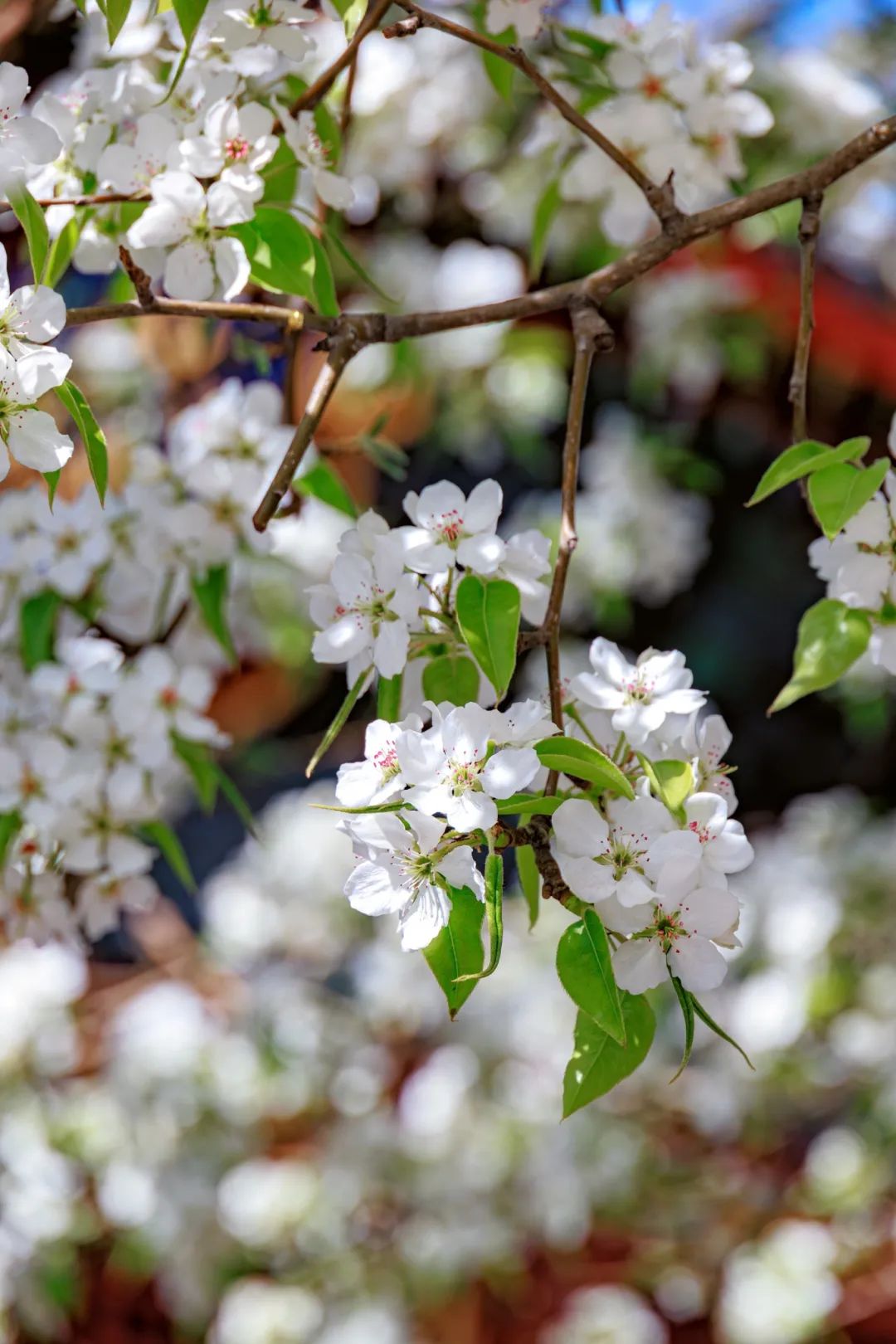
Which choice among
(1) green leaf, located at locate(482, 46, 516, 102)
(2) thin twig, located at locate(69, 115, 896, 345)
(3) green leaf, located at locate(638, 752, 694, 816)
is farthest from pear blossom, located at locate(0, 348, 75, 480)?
(1) green leaf, located at locate(482, 46, 516, 102)

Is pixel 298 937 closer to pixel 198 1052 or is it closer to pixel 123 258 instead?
pixel 198 1052

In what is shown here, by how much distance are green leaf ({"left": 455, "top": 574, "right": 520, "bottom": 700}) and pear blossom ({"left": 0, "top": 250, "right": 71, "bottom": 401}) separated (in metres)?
0.16

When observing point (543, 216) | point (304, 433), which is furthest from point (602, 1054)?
point (543, 216)

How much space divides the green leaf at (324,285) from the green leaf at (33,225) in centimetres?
13

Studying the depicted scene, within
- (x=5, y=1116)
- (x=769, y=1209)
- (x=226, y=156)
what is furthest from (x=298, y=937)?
(x=226, y=156)

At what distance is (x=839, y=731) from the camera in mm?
2055

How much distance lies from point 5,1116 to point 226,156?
1.13 m

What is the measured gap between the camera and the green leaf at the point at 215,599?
0.78 metres

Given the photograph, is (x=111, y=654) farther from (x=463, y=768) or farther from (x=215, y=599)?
(x=463, y=768)

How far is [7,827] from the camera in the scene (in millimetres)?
671

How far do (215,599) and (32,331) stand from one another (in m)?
0.35

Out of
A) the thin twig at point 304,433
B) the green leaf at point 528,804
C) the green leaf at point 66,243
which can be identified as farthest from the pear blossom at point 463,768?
the green leaf at point 66,243

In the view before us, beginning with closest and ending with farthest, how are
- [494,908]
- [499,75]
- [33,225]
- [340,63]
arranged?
[494,908] → [33,225] → [340,63] → [499,75]

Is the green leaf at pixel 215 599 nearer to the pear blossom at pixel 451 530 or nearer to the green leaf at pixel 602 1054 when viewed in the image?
the pear blossom at pixel 451 530
